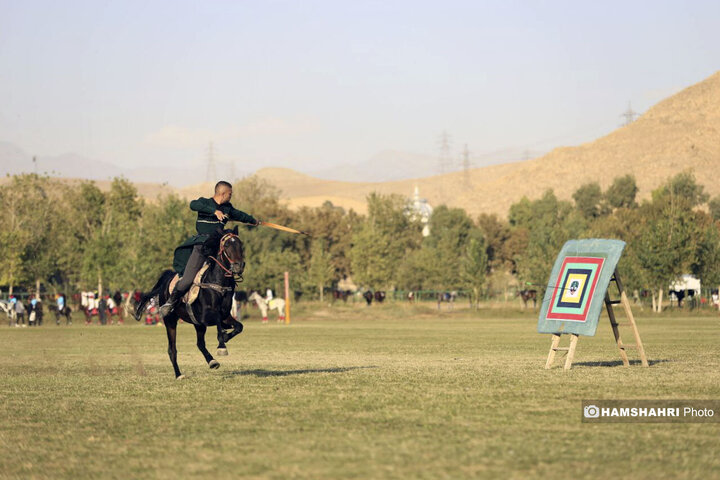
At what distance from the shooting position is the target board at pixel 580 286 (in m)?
19.2

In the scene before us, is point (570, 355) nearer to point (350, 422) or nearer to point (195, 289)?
point (195, 289)

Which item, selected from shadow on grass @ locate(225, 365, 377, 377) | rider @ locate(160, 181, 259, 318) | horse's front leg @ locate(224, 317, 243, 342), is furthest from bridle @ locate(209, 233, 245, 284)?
shadow on grass @ locate(225, 365, 377, 377)

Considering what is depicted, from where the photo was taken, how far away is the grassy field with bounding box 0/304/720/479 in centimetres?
900

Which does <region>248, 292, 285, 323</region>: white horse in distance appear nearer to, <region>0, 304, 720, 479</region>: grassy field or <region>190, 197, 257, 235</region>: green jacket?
<region>0, 304, 720, 479</region>: grassy field

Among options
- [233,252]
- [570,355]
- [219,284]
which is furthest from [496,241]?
[233,252]

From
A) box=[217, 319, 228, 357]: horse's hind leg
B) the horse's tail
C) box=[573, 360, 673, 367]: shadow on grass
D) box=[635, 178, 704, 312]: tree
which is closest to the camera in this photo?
box=[217, 319, 228, 357]: horse's hind leg

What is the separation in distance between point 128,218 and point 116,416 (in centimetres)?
11479

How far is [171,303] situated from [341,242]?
122 metres

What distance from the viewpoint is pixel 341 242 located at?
5502 inches

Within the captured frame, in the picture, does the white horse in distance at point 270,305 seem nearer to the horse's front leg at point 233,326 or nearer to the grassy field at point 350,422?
the grassy field at point 350,422

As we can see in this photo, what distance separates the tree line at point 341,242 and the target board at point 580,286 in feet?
182

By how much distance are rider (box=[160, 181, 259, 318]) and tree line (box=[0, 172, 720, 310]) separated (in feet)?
195

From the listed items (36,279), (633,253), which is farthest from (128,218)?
(633,253)

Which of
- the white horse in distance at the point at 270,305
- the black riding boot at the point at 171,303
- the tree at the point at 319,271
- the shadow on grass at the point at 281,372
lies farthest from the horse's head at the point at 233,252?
the tree at the point at 319,271
